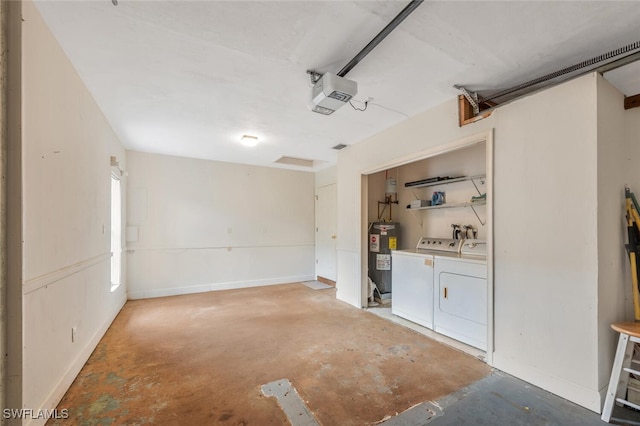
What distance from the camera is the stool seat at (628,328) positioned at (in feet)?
5.96

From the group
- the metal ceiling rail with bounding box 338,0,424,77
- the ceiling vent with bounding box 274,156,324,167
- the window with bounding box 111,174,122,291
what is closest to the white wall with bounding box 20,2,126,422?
the window with bounding box 111,174,122,291

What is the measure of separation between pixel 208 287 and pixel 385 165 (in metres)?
4.11

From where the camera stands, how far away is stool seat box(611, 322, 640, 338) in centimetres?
182

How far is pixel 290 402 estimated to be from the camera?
2.04 meters

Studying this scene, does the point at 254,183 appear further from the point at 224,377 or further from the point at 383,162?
the point at 224,377

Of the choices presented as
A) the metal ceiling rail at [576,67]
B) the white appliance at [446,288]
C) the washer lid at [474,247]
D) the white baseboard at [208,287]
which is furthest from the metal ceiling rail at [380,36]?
the white baseboard at [208,287]

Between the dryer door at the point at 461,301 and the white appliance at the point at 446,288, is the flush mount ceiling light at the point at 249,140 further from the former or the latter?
the dryer door at the point at 461,301

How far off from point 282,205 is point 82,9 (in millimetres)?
4823

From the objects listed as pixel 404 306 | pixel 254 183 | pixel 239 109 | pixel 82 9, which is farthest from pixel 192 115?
pixel 404 306

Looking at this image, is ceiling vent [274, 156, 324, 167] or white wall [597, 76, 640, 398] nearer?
white wall [597, 76, 640, 398]

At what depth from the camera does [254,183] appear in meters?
6.02

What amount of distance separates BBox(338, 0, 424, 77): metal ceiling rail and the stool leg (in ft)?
8.35

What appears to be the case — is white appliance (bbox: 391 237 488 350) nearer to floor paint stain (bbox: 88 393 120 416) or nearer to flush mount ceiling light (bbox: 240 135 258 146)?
flush mount ceiling light (bbox: 240 135 258 146)

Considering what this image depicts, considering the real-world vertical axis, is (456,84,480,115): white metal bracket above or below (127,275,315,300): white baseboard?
above
